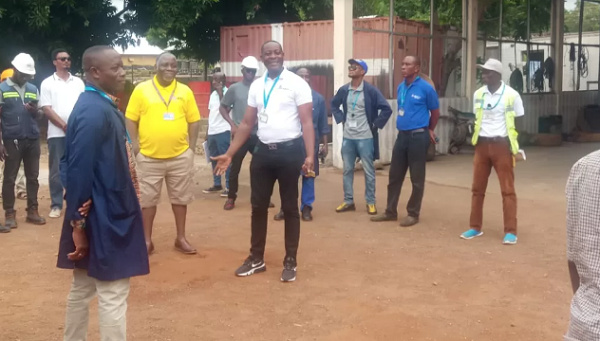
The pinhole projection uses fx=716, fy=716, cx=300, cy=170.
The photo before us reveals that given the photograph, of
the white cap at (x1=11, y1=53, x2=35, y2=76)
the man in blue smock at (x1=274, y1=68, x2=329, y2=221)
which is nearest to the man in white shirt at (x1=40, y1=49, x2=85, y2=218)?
the white cap at (x1=11, y1=53, x2=35, y2=76)

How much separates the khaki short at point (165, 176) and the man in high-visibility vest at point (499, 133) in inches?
121

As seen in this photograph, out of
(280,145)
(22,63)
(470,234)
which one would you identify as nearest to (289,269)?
(280,145)

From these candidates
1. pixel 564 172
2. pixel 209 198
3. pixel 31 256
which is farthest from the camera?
pixel 564 172

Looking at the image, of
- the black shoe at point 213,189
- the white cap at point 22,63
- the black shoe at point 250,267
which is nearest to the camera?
the black shoe at point 250,267

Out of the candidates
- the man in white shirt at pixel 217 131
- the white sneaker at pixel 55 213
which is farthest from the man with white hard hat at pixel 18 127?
the man in white shirt at pixel 217 131

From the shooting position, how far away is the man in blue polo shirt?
8453 mm

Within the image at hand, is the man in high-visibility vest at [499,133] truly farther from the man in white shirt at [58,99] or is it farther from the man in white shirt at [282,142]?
the man in white shirt at [58,99]

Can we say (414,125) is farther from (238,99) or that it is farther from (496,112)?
(238,99)

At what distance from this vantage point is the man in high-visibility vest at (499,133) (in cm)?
748

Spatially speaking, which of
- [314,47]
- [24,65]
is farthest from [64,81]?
[314,47]

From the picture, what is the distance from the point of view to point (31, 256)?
23.5ft

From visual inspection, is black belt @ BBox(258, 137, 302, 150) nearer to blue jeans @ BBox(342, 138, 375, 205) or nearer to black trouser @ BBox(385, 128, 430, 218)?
black trouser @ BBox(385, 128, 430, 218)

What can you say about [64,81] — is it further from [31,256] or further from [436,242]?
[436,242]

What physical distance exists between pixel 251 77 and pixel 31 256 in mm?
3564
